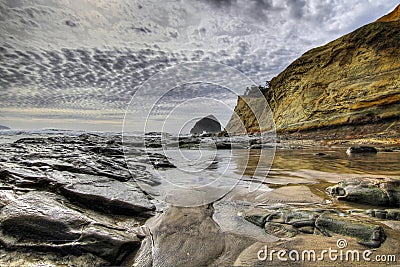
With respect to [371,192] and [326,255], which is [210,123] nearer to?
[371,192]

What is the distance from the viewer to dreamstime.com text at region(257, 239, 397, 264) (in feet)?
5.60

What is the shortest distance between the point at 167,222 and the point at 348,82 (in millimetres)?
19744

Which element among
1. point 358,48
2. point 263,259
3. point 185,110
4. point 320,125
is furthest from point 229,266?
point 358,48

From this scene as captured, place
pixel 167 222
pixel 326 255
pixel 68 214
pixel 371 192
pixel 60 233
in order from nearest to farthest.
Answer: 1. pixel 326 255
2. pixel 60 233
3. pixel 68 214
4. pixel 167 222
5. pixel 371 192

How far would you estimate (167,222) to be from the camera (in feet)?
8.02

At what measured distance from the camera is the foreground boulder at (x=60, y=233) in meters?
1.80

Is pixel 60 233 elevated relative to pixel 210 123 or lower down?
lower down

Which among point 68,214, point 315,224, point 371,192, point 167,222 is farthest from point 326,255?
point 68,214

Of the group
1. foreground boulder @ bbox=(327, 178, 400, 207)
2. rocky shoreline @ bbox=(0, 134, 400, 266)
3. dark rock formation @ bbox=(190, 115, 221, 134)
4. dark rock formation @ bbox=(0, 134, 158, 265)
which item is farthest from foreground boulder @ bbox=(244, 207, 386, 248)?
dark rock formation @ bbox=(190, 115, 221, 134)

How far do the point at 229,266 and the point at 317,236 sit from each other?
3.21ft

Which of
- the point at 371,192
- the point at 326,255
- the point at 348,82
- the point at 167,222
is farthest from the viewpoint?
the point at 348,82

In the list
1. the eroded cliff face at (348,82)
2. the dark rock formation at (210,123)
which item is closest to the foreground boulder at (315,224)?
the dark rock formation at (210,123)

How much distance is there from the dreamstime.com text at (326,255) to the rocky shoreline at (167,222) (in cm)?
8

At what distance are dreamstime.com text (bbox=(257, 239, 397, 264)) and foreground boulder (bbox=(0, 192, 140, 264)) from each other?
126cm
